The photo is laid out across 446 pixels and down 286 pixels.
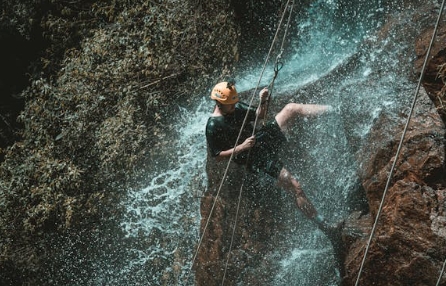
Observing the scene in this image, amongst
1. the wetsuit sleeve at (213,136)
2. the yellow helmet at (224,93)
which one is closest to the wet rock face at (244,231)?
the wetsuit sleeve at (213,136)

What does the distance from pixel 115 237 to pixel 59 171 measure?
4.55 feet

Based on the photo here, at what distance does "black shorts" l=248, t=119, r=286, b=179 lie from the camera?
5.89 metres

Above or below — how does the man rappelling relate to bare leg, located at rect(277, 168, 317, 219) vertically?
above

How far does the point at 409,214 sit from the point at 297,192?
1411 mm

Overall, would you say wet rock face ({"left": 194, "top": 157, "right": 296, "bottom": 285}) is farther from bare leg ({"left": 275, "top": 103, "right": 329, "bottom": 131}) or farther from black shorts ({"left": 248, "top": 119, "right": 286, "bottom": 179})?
bare leg ({"left": 275, "top": 103, "right": 329, "bottom": 131})

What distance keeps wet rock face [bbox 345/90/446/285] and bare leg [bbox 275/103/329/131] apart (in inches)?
37.9

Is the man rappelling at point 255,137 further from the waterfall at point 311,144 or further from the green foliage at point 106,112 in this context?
the green foliage at point 106,112

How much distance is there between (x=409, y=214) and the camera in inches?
180

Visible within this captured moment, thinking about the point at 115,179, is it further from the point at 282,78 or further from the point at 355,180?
the point at 355,180

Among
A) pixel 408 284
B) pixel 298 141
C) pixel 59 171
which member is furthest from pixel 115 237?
pixel 408 284

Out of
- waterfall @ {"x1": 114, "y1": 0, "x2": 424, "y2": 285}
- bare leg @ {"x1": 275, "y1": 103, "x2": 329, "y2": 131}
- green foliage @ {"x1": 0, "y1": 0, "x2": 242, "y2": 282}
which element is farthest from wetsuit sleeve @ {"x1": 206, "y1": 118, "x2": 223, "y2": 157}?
green foliage @ {"x1": 0, "y1": 0, "x2": 242, "y2": 282}

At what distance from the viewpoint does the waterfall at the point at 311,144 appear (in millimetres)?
5840

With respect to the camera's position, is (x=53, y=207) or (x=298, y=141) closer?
(x=298, y=141)

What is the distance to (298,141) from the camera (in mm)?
6344
